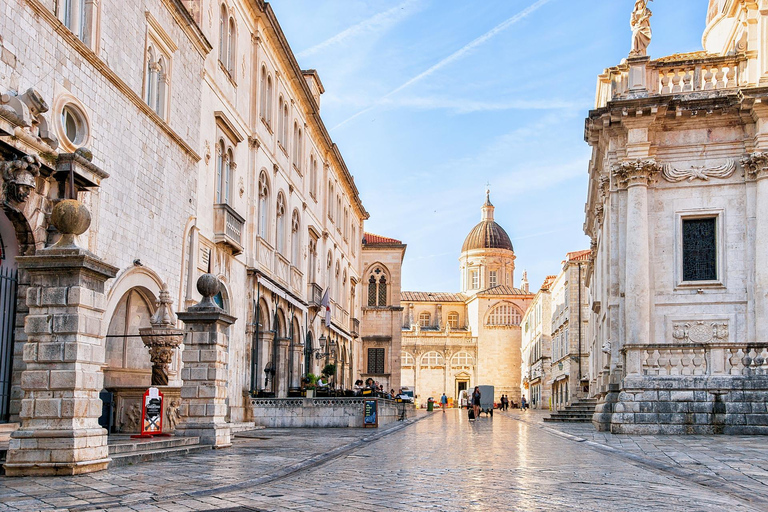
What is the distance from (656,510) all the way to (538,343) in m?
75.3

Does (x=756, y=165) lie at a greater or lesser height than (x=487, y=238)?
lesser

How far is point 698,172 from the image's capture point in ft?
79.3

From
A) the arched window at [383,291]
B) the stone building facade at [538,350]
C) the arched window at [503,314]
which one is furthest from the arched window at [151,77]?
the arched window at [503,314]

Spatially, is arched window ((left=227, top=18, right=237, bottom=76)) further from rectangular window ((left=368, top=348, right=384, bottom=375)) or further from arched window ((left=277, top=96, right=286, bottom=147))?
rectangular window ((left=368, top=348, right=384, bottom=375))

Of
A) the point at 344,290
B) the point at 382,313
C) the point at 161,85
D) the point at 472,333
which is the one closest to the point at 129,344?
the point at 161,85

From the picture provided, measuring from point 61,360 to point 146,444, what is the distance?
9.51ft

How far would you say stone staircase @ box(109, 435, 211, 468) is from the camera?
11.0 metres

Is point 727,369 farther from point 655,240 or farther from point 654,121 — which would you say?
point 654,121

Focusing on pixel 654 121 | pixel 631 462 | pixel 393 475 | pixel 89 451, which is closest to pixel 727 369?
pixel 654 121

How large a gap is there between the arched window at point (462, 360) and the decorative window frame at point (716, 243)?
236 ft

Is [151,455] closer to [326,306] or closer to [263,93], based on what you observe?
[263,93]

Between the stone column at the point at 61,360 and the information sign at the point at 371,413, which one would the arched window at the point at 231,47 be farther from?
the stone column at the point at 61,360

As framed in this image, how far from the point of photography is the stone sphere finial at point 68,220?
1005 centimetres

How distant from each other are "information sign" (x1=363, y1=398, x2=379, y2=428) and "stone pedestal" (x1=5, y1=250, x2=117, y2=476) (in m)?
15.8
